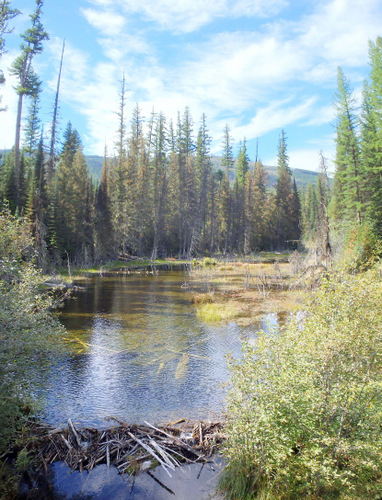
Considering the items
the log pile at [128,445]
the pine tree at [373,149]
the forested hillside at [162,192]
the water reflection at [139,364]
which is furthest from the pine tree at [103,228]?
the log pile at [128,445]

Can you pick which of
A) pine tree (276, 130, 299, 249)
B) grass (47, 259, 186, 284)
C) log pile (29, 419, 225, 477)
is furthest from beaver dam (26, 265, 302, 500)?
pine tree (276, 130, 299, 249)

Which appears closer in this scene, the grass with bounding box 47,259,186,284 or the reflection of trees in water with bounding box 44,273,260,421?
the reflection of trees in water with bounding box 44,273,260,421

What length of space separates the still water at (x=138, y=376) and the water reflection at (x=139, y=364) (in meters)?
0.03

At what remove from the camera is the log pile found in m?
7.63

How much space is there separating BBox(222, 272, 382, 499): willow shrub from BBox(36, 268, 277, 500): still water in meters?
1.22

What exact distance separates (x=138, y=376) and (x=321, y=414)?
777 cm

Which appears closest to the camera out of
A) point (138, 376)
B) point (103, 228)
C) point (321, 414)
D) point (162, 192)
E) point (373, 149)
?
point (321, 414)

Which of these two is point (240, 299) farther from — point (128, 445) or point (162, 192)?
point (162, 192)

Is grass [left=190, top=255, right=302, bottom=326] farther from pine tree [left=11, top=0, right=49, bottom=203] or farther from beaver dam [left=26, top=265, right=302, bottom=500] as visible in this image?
pine tree [left=11, top=0, right=49, bottom=203]

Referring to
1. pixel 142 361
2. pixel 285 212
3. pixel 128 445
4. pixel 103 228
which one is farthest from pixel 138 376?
pixel 285 212

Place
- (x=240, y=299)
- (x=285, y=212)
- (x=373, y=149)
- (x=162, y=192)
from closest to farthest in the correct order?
(x=240, y=299), (x=373, y=149), (x=162, y=192), (x=285, y=212)

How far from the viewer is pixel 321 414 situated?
5934mm

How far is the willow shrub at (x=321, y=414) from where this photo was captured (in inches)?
227

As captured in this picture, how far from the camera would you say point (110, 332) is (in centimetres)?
1755
